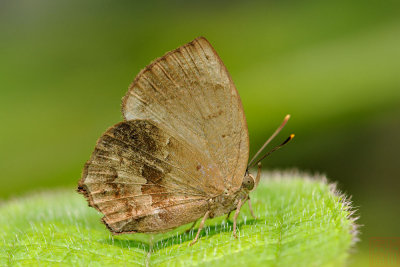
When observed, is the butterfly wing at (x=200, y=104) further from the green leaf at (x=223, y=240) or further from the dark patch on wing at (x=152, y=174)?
the green leaf at (x=223, y=240)

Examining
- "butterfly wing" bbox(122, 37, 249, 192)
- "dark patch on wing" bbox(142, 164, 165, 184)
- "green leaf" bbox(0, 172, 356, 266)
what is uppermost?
"butterfly wing" bbox(122, 37, 249, 192)

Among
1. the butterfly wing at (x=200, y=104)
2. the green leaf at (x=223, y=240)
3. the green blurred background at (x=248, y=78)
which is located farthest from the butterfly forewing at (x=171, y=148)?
the green blurred background at (x=248, y=78)

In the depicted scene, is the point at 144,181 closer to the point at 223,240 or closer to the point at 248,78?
the point at 223,240

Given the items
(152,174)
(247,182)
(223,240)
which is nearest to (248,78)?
(247,182)

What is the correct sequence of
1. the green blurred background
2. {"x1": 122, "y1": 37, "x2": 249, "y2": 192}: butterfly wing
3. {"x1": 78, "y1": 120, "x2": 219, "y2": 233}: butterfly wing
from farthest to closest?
1. the green blurred background
2. {"x1": 78, "y1": 120, "x2": 219, "y2": 233}: butterfly wing
3. {"x1": 122, "y1": 37, "x2": 249, "y2": 192}: butterfly wing

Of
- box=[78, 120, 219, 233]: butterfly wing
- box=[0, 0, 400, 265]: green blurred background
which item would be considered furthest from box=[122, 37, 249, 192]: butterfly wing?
box=[0, 0, 400, 265]: green blurred background

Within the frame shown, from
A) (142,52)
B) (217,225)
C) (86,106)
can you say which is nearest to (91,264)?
(217,225)

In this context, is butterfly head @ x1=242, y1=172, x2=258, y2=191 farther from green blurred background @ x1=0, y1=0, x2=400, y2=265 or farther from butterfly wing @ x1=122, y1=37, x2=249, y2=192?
green blurred background @ x1=0, y1=0, x2=400, y2=265
